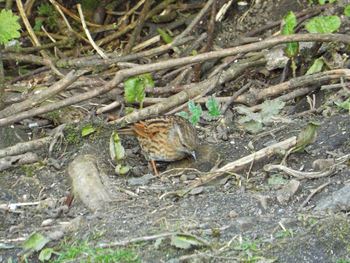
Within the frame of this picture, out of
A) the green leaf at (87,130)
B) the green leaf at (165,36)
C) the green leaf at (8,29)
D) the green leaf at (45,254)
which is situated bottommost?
the green leaf at (87,130)

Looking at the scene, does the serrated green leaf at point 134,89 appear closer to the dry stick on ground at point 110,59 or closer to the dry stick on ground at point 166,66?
the dry stick on ground at point 166,66

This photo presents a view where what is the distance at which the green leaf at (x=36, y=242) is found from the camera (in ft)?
13.3

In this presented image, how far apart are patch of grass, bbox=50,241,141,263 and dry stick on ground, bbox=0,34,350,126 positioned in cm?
197

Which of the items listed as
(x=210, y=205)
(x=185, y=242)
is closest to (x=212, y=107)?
(x=210, y=205)

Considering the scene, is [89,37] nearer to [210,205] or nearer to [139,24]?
[139,24]

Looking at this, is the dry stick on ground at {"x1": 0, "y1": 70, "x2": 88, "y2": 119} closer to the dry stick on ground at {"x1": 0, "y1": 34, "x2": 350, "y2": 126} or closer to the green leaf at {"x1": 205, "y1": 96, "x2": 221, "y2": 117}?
the dry stick on ground at {"x1": 0, "y1": 34, "x2": 350, "y2": 126}

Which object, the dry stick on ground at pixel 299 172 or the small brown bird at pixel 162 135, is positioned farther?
the small brown bird at pixel 162 135

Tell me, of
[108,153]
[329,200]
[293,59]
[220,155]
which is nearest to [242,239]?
[329,200]

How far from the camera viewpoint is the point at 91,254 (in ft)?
12.7

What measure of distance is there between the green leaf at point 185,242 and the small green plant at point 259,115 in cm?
226

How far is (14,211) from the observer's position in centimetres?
487

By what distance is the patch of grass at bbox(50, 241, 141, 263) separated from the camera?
379cm

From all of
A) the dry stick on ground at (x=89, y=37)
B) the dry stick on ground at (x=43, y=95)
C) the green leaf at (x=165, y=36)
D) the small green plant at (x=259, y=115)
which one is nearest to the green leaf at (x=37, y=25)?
the dry stick on ground at (x=89, y=37)

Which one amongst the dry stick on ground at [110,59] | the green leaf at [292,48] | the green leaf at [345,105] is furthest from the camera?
the dry stick on ground at [110,59]
